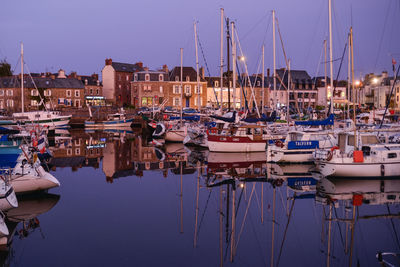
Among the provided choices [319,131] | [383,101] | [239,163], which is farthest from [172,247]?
[383,101]

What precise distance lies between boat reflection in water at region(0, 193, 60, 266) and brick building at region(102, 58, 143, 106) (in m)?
70.2

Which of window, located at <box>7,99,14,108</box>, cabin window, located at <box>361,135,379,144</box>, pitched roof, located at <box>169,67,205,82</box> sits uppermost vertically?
pitched roof, located at <box>169,67,205,82</box>

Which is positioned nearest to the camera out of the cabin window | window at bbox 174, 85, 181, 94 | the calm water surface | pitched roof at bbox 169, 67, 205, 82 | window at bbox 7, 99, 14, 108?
the calm water surface

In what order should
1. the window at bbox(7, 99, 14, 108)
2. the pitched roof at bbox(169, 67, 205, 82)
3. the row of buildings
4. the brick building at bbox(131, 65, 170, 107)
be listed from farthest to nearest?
the brick building at bbox(131, 65, 170, 107) → the window at bbox(7, 99, 14, 108) → the pitched roof at bbox(169, 67, 205, 82) → the row of buildings

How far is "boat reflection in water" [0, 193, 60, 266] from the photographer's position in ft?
41.5

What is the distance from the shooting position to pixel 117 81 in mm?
88250

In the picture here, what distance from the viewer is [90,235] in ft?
45.9

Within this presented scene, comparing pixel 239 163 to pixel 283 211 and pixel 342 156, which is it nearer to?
pixel 342 156

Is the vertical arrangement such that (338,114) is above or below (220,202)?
above

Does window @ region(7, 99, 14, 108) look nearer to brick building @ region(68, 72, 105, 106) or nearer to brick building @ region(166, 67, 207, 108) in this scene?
brick building @ region(68, 72, 105, 106)

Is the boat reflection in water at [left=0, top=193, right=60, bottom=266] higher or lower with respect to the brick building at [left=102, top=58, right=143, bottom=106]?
lower

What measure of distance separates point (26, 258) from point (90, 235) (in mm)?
2259

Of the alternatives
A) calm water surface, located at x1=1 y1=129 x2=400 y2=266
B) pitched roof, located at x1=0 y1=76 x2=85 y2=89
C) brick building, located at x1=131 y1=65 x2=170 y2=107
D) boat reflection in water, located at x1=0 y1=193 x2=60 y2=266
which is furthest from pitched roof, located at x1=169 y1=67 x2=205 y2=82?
boat reflection in water, located at x1=0 y1=193 x2=60 y2=266

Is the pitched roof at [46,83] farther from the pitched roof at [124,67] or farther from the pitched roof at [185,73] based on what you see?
the pitched roof at [185,73]
